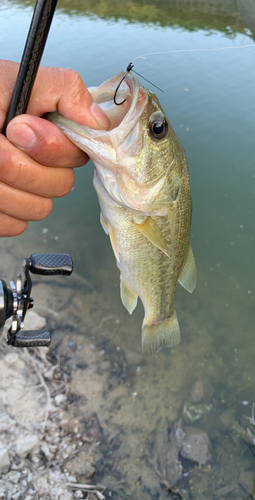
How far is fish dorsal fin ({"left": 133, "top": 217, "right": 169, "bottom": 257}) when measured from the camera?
158cm

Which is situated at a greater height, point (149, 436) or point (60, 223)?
point (60, 223)

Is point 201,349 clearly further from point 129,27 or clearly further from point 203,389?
point 129,27

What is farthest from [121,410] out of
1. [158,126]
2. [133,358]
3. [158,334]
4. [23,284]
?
[158,126]

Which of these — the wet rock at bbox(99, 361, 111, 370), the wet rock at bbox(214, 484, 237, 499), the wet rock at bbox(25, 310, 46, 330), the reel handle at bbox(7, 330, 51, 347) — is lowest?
the wet rock at bbox(214, 484, 237, 499)

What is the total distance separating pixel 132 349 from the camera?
367 centimetres

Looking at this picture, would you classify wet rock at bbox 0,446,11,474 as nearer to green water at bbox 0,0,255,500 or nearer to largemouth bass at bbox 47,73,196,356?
green water at bbox 0,0,255,500

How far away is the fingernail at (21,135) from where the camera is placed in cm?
112

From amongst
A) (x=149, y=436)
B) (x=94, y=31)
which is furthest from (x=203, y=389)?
(x=94, y=31)

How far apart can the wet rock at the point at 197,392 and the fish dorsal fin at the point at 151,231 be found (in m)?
2.34

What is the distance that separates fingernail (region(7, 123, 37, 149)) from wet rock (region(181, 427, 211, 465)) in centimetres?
286

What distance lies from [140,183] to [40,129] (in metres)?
0.47

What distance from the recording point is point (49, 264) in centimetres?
145

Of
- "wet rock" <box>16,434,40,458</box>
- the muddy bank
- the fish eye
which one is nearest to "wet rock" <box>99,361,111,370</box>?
the muddy bank

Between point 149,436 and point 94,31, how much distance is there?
32.3 feet
